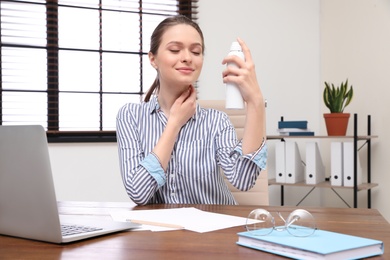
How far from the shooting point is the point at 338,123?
3.37 m

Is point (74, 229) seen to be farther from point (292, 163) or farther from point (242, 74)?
point (292, 163)

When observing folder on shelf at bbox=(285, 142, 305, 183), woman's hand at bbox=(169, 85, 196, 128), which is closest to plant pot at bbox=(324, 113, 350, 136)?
folder on shelf at bbox=(285, 142, 305, 183)

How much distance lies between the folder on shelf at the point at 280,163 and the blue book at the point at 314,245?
2505mm

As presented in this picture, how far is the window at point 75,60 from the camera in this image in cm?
327

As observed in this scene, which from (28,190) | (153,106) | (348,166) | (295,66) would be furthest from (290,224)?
(295,66)

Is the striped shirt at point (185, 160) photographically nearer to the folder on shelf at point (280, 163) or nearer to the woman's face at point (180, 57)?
the woman's face at point (180, 57)

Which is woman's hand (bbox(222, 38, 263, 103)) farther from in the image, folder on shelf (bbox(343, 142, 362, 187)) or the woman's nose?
folder on shelf (bbox(343, 142, 362, 187))

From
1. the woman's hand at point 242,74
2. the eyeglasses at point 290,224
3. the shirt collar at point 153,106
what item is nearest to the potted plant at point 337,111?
the shirt collar at point 153,106

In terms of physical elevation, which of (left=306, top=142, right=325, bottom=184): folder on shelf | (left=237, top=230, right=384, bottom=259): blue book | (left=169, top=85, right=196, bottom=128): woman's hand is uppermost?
(left=169, top=85, right=196, bottom=128): woman's hand

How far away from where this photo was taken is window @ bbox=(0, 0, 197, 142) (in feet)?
10.7

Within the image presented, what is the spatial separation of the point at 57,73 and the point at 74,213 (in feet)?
6.73

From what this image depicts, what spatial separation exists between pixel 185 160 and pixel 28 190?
81 centimetres

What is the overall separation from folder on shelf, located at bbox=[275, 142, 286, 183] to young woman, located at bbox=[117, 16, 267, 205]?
1.69 m

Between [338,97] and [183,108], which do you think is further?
[338,97]
